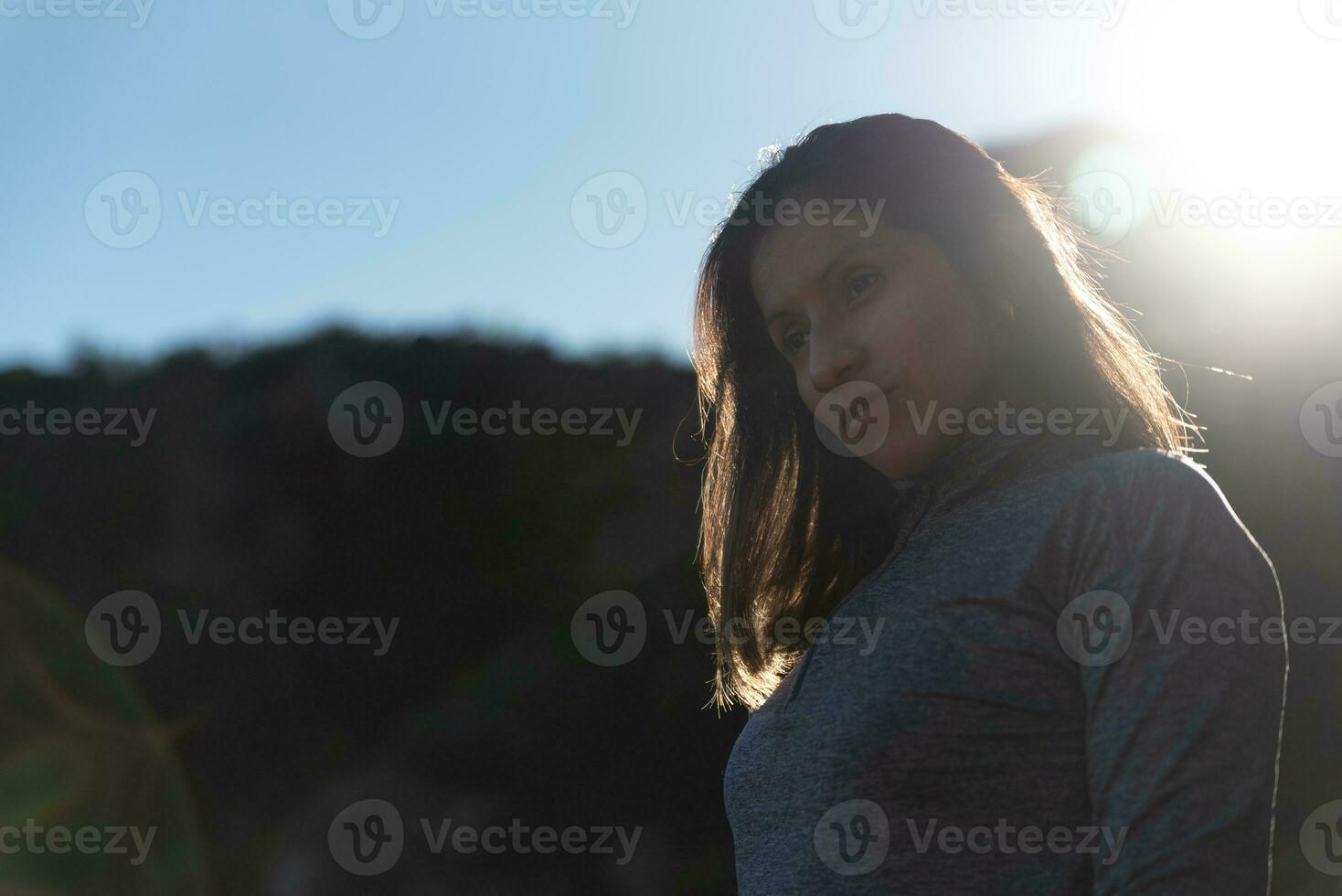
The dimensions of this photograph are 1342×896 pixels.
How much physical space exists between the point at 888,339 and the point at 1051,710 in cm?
54

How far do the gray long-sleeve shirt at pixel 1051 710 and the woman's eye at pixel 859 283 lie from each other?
0.33 metres

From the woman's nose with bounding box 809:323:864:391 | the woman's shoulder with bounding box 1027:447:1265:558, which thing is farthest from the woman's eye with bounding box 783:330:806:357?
the woman's shoulder with bounding box 1027:447:1265:558

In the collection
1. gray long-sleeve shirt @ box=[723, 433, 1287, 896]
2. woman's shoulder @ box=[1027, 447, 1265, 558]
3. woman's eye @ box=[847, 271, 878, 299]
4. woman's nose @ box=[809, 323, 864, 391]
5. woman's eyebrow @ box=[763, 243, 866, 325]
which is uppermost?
woman's eyebrow @ box=[763, 243, 866, 325]

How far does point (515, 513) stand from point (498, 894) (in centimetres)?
159

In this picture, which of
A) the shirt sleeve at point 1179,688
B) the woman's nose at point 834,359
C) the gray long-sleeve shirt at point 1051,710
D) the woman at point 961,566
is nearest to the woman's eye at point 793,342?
the woman at point 961,566

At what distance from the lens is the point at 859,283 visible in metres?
1.49

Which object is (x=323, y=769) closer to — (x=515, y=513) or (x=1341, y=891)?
(x=515, y=513)

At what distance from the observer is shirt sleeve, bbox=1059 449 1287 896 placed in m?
0.98

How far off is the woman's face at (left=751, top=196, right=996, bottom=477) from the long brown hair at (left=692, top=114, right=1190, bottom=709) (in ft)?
0.20

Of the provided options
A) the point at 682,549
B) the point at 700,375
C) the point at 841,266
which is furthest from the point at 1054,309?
the point at 682,549

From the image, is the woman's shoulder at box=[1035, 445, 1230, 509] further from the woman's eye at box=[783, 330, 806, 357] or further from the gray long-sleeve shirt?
the woman's eye at box=[783, 330, 806, 357]

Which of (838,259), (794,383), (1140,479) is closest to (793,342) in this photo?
(838,259)

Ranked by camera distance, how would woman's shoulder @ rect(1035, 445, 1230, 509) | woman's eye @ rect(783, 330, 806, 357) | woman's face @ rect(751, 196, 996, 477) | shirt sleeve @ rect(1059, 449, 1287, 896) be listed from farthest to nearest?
1. woman's eye @ rect(783, 330, 806, 357)
2. woman's face @ rect(751, 196, 996, 477)
3. woman's shoulder @ rect(1035, 445, 1230, 509)
4. shirt sleeve @ rect(1059, 449, 1287, 896)

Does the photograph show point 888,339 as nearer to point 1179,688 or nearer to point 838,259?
point 838,259
